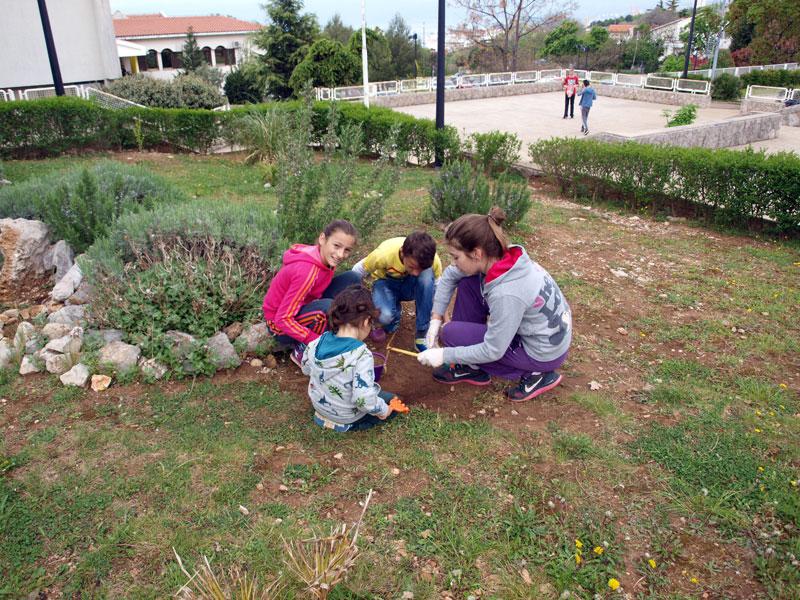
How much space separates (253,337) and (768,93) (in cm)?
2134

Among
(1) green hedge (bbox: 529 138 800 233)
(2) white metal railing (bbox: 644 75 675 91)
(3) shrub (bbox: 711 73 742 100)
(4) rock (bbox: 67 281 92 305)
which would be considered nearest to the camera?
(4) rock (bbox: 67 281 92 305)

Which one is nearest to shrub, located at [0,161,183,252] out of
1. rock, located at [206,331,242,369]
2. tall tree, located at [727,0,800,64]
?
rock, located at [206,331,242,369]

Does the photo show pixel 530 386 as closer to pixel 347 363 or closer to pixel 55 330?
pixel 347 363

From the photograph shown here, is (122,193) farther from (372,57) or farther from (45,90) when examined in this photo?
(372,57)

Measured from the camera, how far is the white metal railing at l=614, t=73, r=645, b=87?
23891mm

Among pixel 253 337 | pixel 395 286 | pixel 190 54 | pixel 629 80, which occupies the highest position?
pixel 190 54

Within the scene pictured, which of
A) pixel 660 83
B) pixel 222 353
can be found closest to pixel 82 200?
pixel 222 353

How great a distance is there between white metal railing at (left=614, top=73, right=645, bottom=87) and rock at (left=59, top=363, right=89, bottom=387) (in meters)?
25.1

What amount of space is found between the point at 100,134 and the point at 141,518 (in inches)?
395

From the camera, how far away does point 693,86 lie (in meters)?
22.1

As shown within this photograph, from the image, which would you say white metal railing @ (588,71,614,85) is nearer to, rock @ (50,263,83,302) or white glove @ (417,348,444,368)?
rock @ (50,263,83,302)

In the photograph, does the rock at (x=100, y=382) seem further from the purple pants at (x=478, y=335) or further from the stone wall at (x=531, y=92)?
the stone wall at (x=531, y=92)

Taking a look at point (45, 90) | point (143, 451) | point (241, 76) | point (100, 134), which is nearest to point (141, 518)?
point (143, 451)

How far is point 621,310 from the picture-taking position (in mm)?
4809
